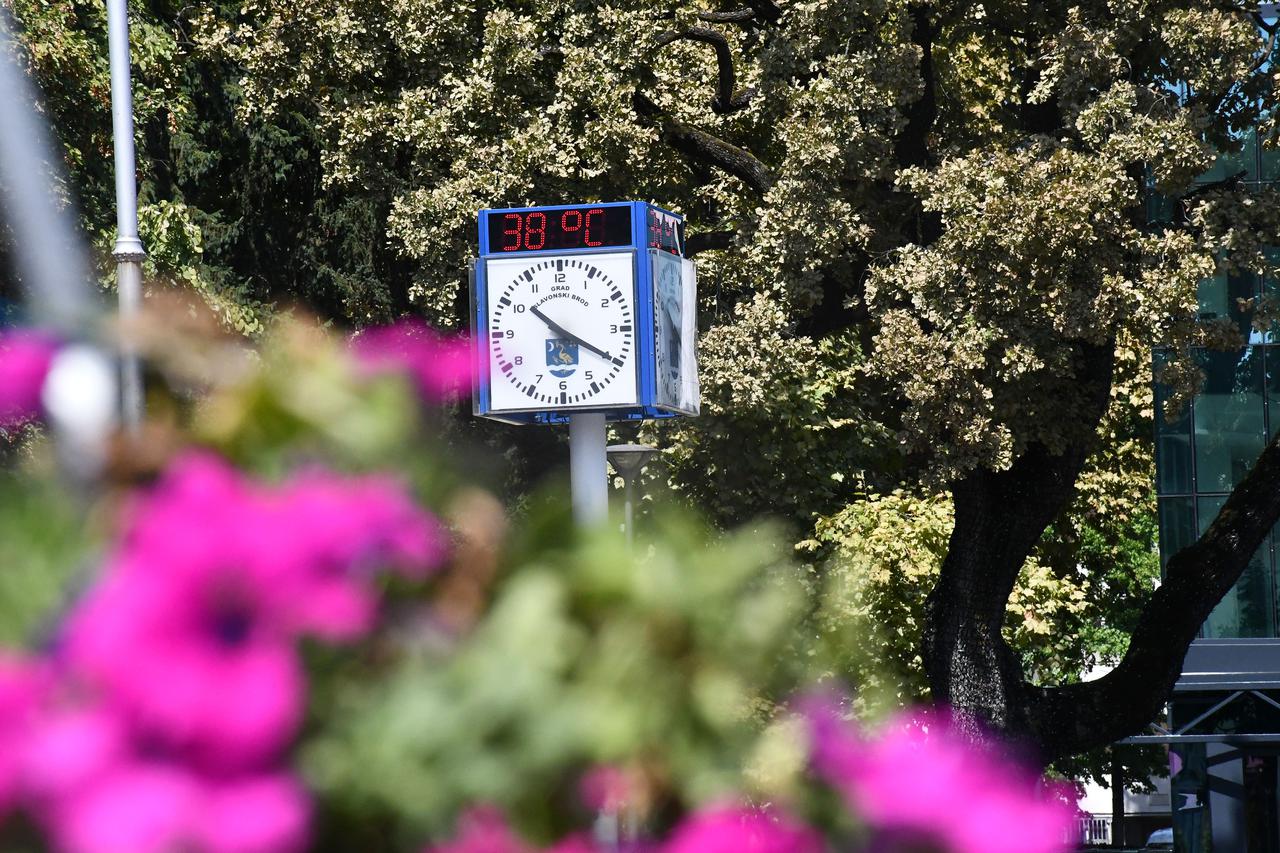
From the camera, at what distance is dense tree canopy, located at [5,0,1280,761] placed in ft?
50.1

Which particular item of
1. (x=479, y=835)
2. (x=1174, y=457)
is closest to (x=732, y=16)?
(x=1174, y=457)

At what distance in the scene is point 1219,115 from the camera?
16.7 meters

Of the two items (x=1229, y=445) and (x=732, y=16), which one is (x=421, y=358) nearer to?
(x=732, y=16)

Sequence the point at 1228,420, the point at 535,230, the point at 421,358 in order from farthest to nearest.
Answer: the point at 1228,420 → the point at 535,230 → the point at 421,358

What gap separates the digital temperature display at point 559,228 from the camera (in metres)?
13.1

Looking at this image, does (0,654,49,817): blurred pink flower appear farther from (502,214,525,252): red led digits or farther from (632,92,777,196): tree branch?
(632,92,777,196): tree branch

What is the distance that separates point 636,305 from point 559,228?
2.41 feet

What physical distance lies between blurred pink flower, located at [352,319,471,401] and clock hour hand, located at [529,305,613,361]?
11.2 meters

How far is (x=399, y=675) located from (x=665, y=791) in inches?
11.1

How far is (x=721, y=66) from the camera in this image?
61.1 ft

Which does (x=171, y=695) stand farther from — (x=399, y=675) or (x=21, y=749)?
(x=399, y=675)

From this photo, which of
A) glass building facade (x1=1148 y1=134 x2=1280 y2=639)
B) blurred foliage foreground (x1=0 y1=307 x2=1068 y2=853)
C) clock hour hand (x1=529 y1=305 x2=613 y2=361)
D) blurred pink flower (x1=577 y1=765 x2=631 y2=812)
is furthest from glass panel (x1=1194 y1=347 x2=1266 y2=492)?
blurred pink flower (x1=577 y1=765 x2=631 y2=812)

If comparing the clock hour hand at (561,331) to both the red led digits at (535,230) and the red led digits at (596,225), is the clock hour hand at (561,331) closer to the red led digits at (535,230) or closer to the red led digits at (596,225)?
the red led digits at (535,230)

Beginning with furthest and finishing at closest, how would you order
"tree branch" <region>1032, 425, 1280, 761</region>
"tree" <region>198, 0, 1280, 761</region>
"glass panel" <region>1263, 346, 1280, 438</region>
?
1. "glass panel" <region>1263, 346, 1280, 438</region>
2. "tree branch" <region>1032, 425, 1280, 761</region>
3. "tree" <region>198, 0, 1280, 761</region>
